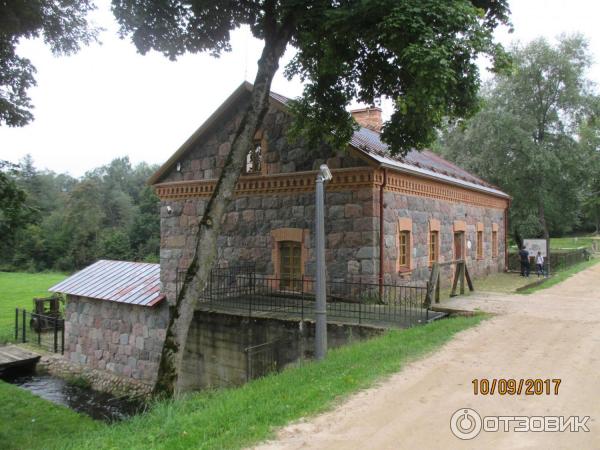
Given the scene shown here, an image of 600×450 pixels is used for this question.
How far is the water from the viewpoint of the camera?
12781 mm

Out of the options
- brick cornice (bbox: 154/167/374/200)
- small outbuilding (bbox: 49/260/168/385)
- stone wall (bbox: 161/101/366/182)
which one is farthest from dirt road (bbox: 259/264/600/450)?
small outbuilding (bbox: 49/260/168/385)

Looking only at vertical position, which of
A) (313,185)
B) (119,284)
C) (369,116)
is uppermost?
(369,116)

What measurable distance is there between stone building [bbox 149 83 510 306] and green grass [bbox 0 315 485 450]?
4.34m

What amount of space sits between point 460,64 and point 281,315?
6112 millimetres

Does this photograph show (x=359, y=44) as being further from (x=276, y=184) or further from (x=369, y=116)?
(x=369, y=116)

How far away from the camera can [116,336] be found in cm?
1515

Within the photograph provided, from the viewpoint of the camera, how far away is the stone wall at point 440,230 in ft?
40.5

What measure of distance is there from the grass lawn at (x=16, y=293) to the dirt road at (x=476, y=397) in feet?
69.4

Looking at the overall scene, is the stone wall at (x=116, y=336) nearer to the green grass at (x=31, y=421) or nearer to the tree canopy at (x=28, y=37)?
the green grass at (x=31, y=421)

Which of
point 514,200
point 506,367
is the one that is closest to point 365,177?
point 506,367

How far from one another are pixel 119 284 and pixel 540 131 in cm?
2429

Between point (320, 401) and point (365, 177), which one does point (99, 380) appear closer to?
point (365, 177)

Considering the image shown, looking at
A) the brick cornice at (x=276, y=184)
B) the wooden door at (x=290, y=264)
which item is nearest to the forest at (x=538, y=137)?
the brick cornice at (x=276, y=184)
